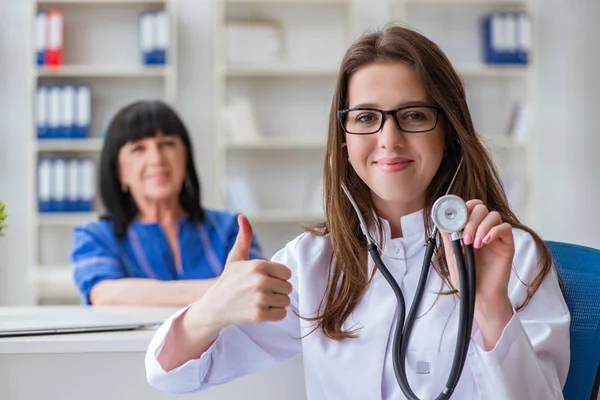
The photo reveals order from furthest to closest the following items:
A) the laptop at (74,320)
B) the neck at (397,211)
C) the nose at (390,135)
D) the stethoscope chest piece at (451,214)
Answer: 1. the laptop at (74,320)
2. the neck at (397,211)
3. the nose at (390,135)
4. the stethoscope chest piece at (451,214)

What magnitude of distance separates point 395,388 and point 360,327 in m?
0.10

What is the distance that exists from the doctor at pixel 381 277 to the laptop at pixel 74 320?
29cm

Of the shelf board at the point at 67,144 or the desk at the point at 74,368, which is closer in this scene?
the desk at the point at 74,368

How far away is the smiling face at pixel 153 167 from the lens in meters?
2.46

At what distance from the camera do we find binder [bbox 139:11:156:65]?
4.29 metres

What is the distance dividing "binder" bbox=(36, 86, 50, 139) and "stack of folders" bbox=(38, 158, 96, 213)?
15cm

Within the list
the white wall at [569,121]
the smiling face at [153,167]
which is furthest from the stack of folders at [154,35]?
the white wall at [569,121]

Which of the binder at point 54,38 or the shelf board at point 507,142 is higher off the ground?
the binder at point 54,38

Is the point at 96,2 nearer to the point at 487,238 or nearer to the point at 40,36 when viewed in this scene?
the point at 40,36

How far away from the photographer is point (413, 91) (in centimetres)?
128

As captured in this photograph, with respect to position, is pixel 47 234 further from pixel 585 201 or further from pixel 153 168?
pixel 585 201

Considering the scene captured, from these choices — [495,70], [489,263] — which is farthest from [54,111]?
[489,263]

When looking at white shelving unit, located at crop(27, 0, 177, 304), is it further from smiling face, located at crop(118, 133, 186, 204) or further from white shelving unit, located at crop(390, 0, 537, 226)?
smiling face, located at crop(118, 133, 186, 204)

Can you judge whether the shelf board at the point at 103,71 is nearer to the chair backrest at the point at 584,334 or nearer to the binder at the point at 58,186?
the binder at the point at 58,186
